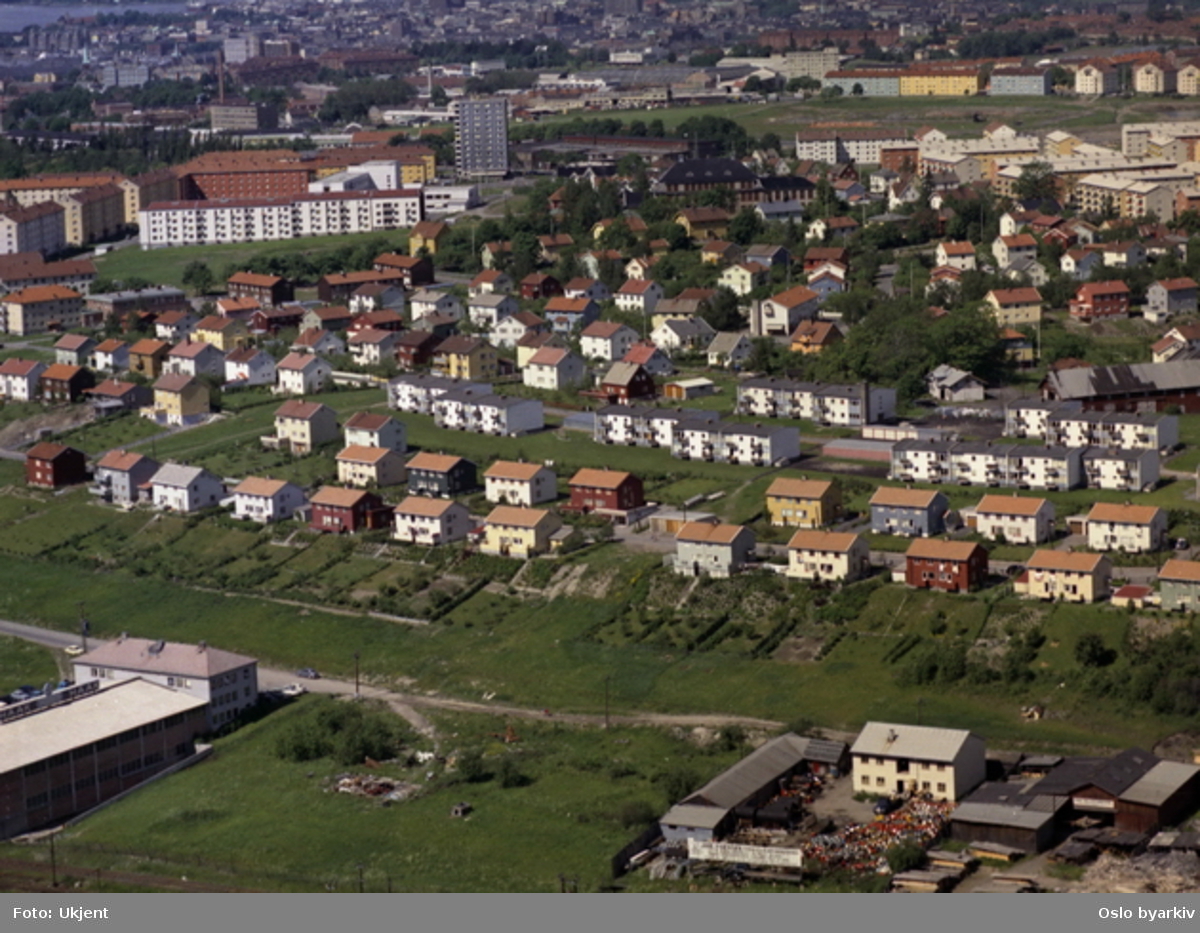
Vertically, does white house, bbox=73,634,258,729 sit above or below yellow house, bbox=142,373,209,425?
below

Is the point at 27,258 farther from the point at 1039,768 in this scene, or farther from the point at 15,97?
the point at 15,97

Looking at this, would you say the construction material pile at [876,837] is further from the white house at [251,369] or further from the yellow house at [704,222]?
the yellow house at [704,222]

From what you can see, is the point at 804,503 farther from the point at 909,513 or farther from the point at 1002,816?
the point at 1002,816

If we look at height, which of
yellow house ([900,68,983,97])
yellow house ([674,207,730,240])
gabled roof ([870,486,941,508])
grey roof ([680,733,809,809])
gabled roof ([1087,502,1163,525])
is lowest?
grey roof ([680,733,809,809])

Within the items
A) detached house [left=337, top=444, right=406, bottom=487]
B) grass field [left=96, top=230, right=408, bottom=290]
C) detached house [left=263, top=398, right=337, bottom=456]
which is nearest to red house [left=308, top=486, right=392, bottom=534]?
detached house [left=337, top=444, right=406, bottom=487]

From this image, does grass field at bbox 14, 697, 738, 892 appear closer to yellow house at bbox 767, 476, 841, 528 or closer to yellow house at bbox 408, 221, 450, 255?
yellow house at bbox 767, 476, 841, 528
